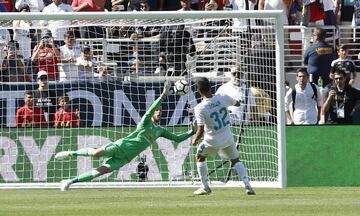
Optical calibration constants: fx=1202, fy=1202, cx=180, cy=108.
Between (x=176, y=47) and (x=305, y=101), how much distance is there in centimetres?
304

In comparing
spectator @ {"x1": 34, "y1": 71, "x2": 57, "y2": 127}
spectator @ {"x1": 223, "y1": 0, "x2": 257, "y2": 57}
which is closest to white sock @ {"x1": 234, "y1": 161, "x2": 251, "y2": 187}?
spectator @ {"x1": 223, "y1": 0, "x2": 257, "y2": 57}

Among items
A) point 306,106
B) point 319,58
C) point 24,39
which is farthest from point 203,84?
point 319,58

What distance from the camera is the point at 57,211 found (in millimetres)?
16609

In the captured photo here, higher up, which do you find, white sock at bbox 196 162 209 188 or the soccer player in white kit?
the soccer player in white kit

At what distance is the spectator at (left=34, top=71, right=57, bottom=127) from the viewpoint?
77.7ft

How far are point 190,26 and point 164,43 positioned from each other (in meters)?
0.65

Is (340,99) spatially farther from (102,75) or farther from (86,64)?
(86,64)

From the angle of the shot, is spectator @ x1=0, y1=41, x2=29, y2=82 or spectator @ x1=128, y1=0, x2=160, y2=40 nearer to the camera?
spectator @ x1=0, y1=41, x2=29, y2=82

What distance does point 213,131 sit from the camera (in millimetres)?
20453

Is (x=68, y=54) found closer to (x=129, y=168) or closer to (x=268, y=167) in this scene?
(x=129, y=168)

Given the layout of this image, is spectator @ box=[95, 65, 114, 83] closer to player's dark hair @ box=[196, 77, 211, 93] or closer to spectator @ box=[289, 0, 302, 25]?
player's dark hair @ box=[196, 77, 211, 93]

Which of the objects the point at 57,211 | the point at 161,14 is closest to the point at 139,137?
the point at 161,14

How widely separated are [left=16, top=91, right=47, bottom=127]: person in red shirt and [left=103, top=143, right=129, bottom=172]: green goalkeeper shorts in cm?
286

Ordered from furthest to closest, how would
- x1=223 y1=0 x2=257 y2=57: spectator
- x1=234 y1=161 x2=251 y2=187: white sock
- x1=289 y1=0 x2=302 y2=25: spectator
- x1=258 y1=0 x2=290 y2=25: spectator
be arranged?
x1=289 y1=0 x2=302 y2=25: spectator
x1=258 y1=0 x2=290 y2=25: spectator
x1=223 y1=0 x2=257 y2=57: spectator
x1=234 y1=161 x2=251 y2=187: white sock
